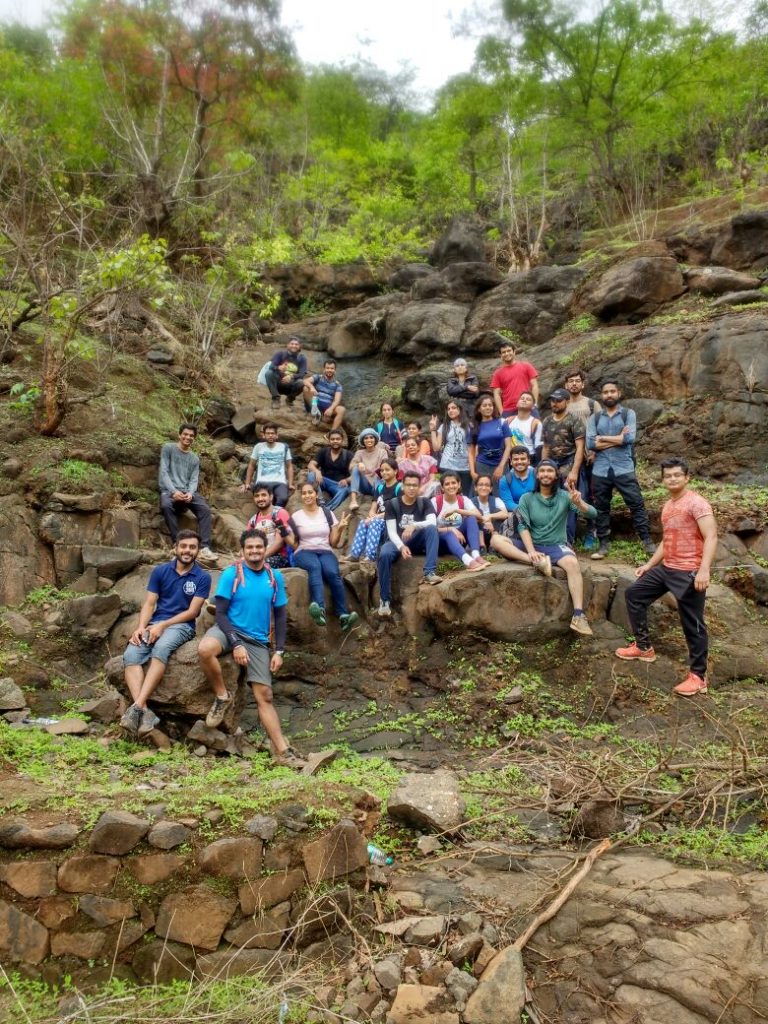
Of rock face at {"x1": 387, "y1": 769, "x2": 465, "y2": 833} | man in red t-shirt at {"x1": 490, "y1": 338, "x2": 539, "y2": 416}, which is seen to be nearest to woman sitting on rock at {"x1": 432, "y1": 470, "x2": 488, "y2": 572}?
man in red t-shirt at {"x1": 490, "y1": 338, "x2": 539, "y2": 416}

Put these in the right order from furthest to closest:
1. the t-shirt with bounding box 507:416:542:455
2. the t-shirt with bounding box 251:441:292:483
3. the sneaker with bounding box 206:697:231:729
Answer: the t-shirt with bounding box 251:441:292:483 < the t-shirt with bounding box 507:416:542:455 < the sneaker with bounding box 206:697:231:729

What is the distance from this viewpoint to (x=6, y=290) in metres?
10.4

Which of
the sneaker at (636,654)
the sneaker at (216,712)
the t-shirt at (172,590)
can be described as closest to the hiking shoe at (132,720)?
the sneaker at (216,712)

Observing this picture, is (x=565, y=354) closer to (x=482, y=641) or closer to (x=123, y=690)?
(x=482, y=641)

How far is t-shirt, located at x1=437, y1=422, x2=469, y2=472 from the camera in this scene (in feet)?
31.3

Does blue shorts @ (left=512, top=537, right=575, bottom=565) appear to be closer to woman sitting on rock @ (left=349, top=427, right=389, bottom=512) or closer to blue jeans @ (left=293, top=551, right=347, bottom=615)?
blue jeans @ (left=293, top=551, right=347, bottom=615)

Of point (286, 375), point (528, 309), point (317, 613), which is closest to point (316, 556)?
point (317, 613)

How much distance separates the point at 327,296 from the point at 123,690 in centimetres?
1616

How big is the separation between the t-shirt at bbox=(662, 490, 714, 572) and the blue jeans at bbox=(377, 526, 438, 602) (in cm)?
262

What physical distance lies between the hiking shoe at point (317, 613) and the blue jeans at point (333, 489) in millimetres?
2573

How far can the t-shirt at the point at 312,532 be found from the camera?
795cm

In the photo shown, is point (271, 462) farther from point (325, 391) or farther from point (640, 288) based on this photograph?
point (640, 288)

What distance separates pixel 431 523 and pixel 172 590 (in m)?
3.14

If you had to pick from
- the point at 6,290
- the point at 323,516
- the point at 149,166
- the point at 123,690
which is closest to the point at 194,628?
the point at 123,690
